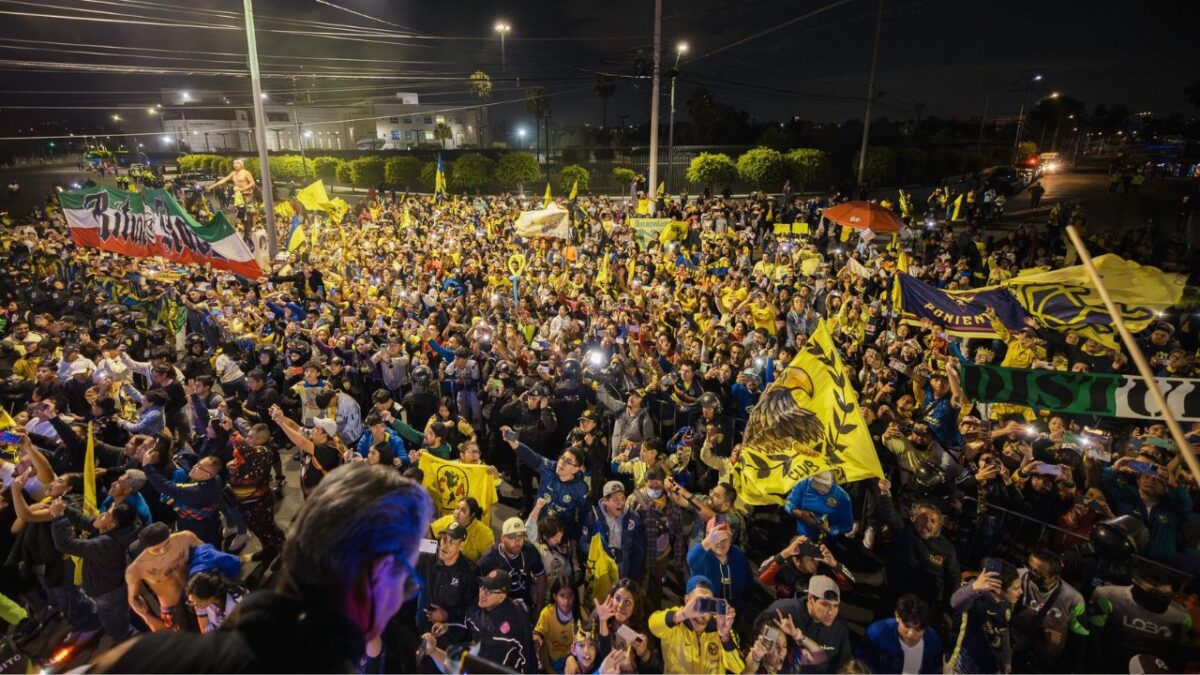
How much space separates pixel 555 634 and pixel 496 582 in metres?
0.68

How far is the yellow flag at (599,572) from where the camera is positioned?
4.59 metres

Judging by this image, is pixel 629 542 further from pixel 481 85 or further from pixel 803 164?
pixel 481 85

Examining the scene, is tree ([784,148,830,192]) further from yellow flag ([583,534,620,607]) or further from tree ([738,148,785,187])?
yellow flag ([583,534,620,607])

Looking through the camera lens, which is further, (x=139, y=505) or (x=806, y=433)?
(x=139, y=505)

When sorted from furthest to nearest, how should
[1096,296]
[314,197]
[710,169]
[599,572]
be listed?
[710,169], [314,197], [1096,296], [599,572]

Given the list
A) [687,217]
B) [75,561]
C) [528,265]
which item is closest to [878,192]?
[687,217]

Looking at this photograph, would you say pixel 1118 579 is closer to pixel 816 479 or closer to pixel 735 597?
pixel 816 479

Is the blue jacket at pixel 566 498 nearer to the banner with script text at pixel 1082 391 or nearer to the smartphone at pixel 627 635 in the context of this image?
the smartphone at pixel 627 635

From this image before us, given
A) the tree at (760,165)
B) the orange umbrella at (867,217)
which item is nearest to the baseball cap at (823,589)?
the orange umbrella at (867,217)

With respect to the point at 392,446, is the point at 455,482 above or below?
below

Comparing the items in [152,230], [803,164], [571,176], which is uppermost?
[803,164]

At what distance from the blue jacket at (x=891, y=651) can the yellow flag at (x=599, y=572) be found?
185 cm

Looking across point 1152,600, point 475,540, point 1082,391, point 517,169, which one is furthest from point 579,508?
point 517,169

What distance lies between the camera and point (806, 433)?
189 inches
